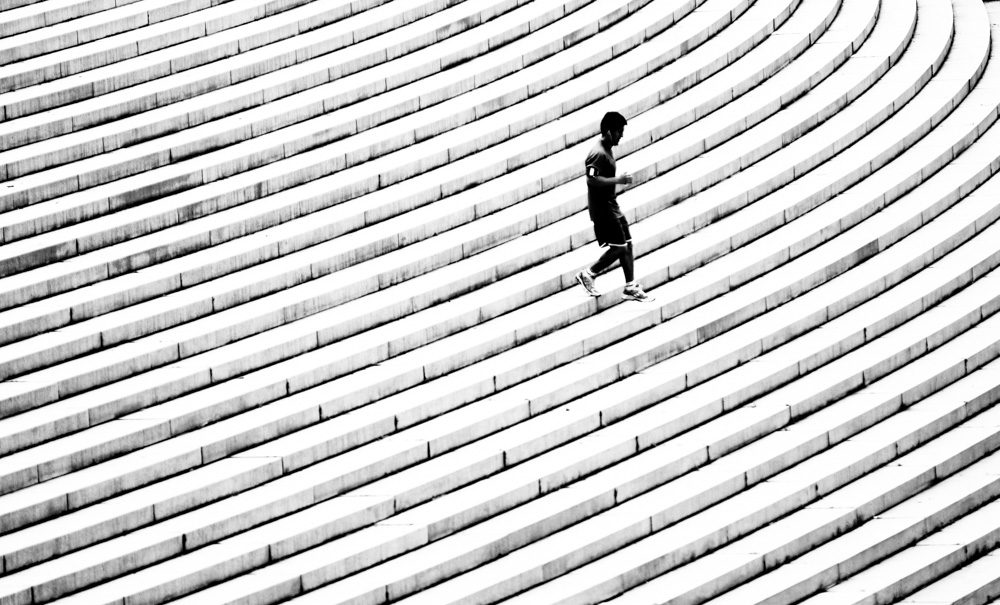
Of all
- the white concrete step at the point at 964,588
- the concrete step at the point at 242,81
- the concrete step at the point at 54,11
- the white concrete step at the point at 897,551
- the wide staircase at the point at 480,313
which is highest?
the concrete step at the point at 54,11

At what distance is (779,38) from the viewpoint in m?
12.7

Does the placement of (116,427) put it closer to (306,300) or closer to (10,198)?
(306,300)

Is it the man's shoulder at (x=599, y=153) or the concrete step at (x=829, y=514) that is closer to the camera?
the concrete step at (x=829, y=514)

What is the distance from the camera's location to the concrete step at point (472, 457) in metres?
7.57

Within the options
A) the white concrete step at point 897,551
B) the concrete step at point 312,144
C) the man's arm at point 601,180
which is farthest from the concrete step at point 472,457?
the concrete step at point 312,144

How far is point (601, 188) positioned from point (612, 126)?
16.2 inches

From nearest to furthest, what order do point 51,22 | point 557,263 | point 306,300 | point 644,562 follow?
point 644,562, point 306,300, point 557,263, point 51,22

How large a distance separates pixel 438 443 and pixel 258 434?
42.0 inches

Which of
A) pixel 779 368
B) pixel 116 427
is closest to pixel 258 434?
pixel 116 427

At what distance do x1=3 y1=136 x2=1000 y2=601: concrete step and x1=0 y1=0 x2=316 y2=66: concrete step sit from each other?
4195 mm

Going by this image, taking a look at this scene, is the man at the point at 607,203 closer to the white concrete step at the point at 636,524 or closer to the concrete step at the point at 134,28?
the white concrete step at the point at 636,524

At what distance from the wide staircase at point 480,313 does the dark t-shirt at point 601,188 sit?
655 mm

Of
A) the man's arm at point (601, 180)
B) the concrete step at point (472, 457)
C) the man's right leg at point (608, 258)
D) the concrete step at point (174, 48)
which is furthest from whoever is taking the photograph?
the concrete step at point (174, 48)

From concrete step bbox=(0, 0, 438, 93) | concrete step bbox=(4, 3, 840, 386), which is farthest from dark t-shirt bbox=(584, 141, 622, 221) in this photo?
concrete step bbox=(0, 0, 438, 93)
